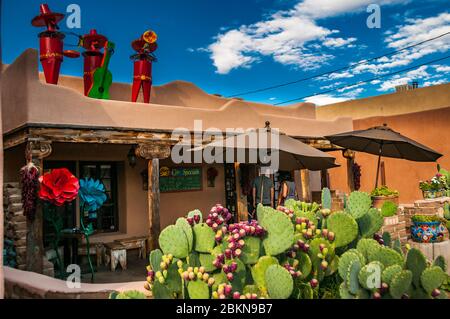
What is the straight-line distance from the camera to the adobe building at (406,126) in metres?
14.4

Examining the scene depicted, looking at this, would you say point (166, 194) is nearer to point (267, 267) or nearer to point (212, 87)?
point (212, 87)

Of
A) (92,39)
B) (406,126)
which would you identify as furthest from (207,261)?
(406,126)

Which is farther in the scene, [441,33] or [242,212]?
[441,33]

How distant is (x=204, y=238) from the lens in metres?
3.43

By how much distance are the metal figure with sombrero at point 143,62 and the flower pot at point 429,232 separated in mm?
6624

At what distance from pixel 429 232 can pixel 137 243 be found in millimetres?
5854

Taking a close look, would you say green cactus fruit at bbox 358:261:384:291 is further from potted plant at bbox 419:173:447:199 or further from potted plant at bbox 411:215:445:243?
potted plant at bbox 419:173:447:199

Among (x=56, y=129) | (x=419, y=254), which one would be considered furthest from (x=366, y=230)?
(x=56, y=129)

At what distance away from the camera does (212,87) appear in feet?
44.4

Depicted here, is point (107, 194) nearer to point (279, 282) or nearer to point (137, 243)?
point (137, 243)

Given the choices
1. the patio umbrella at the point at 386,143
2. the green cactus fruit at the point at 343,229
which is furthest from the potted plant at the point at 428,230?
the green cactus fruit at the point at 343,229

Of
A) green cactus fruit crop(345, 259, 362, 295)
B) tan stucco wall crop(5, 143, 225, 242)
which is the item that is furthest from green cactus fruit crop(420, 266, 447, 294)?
tan stucco wall crop(5, 143, 225, 242)

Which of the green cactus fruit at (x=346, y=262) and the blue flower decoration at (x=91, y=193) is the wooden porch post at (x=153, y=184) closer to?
the blue flower decoration at (x=91, y=193)

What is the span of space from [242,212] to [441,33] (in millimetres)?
13063
